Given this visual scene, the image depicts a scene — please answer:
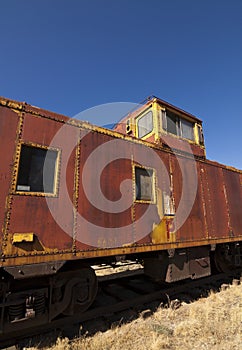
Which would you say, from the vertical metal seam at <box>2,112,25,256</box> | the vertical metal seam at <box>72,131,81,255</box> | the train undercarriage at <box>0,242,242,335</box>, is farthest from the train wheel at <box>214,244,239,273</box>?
the vertical metal seam at <box>2,112,25,256</box>

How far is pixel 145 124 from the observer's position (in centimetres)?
793

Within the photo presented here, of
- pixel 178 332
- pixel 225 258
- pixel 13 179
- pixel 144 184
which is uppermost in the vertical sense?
pixel 144 184

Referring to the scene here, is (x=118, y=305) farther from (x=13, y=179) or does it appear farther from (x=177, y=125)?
(x=177, y=125)

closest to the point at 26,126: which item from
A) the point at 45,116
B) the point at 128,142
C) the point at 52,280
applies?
the point at 45,116

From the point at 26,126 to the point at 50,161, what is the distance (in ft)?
2.64

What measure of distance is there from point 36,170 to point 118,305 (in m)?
3.88

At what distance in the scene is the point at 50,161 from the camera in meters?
4.32

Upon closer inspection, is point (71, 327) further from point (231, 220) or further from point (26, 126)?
point (231, 220)

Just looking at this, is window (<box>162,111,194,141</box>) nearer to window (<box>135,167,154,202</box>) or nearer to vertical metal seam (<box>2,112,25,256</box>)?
window (<box>135,167,154,202</box>)

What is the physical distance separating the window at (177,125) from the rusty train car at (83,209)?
0.16 metres

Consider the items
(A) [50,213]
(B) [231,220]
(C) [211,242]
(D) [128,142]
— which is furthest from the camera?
(B) [231,220]

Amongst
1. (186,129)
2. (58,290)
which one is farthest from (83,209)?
(186,129)

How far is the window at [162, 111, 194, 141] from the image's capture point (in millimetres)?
7604

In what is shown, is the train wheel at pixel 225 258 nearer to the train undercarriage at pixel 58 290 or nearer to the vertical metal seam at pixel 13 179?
the train undercarriage at pixel 58 290
